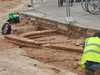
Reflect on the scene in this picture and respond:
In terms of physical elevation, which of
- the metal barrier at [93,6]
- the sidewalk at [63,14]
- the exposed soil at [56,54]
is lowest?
the exposed soil at [56,54]

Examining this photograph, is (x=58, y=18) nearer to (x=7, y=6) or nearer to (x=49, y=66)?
(x=49, y=66)

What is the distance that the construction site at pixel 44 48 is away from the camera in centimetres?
752

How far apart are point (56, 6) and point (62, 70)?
6.54 m

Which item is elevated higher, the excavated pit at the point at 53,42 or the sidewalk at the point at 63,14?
the sidewalk at the point at 63,14

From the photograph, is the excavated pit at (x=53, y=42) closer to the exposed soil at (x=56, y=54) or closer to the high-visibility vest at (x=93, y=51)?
the exposed soil at (x=56, y=54)

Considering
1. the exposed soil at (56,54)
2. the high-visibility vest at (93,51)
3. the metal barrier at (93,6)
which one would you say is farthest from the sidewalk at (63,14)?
the high-visibility vest at (93,51)

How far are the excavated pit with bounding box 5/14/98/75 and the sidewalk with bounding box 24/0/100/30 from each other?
26cm

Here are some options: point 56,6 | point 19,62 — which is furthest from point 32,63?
point 56,6

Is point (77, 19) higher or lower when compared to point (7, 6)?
higher

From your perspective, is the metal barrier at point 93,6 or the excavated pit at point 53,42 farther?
the metal barrier at point 93,6

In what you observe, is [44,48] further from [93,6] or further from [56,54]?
[93,6]

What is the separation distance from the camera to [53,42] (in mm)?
9375

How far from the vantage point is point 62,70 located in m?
7.44

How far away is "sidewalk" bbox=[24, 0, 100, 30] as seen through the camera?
969 cm
